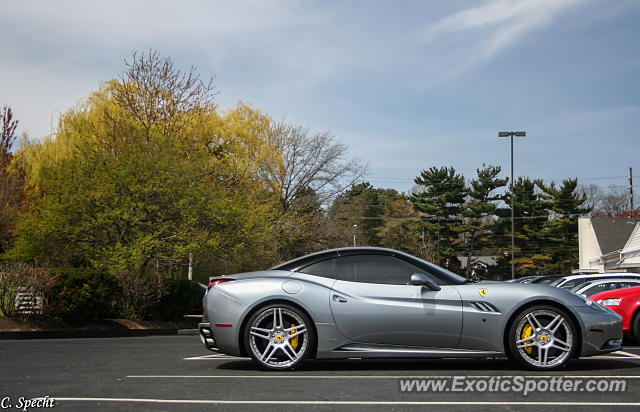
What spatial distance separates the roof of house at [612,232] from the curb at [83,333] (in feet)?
129

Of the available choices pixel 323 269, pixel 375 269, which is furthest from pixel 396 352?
pixel 323 269

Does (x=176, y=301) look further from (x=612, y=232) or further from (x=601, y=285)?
(x=612, y=232)

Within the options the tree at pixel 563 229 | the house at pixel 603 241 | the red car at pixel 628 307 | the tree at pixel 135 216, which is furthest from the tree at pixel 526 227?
the red car at pixel 628 307

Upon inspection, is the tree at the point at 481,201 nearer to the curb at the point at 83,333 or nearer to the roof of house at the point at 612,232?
the roof of house at the point at 612,232

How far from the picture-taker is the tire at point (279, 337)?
24.4ft

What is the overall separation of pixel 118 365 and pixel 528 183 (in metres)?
68.6

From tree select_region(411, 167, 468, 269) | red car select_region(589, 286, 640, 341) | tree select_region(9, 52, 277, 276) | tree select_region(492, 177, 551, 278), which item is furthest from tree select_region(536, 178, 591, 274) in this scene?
red car select_region(589, 286, 640, 341)

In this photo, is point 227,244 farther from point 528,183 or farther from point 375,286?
point 528,183

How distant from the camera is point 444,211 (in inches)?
2960

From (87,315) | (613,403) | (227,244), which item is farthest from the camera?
(227,244)

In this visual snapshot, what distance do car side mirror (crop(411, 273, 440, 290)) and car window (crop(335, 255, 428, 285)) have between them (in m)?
0.21

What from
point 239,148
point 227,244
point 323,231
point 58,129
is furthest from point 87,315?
point 323,231

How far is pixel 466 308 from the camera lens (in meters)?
7.43

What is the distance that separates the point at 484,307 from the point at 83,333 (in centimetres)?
1197
